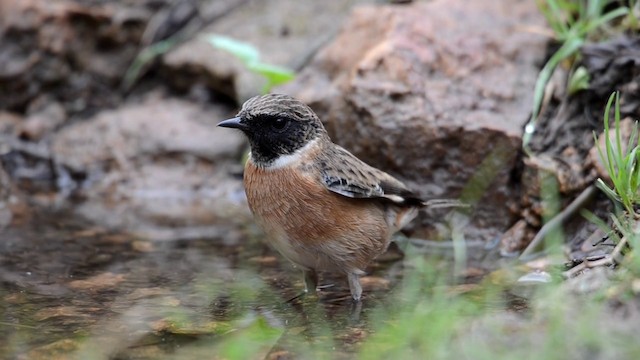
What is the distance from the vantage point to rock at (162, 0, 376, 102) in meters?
9.95

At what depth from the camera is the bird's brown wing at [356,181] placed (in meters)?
6.04

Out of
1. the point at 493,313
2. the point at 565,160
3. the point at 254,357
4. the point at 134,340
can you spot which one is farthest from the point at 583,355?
the point at 565,160

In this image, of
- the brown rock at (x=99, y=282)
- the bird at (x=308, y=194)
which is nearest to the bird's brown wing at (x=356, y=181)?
the bird at (x=308, y=194)

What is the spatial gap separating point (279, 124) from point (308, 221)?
79cm

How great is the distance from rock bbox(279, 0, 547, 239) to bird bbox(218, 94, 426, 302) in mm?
1348

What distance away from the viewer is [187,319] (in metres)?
5.22

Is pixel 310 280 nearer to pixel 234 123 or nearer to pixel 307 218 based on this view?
pixel 307 218

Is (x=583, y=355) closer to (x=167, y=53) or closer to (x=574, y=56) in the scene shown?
(x=574, y=56)

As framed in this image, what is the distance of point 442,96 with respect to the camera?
7.75m

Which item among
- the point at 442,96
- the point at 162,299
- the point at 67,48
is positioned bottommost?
the point at 162,299

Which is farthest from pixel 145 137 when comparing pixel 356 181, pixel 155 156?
pixel 356 181

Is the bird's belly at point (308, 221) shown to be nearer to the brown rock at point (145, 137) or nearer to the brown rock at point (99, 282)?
the brown rock at point (99, 282)

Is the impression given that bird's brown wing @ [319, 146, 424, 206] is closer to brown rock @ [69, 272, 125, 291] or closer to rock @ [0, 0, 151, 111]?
brown rock @ [69, 272, 125, 291]

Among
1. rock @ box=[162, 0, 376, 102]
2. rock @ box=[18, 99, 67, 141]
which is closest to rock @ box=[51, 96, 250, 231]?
rock @ box=[18, 99, 67, 141]
